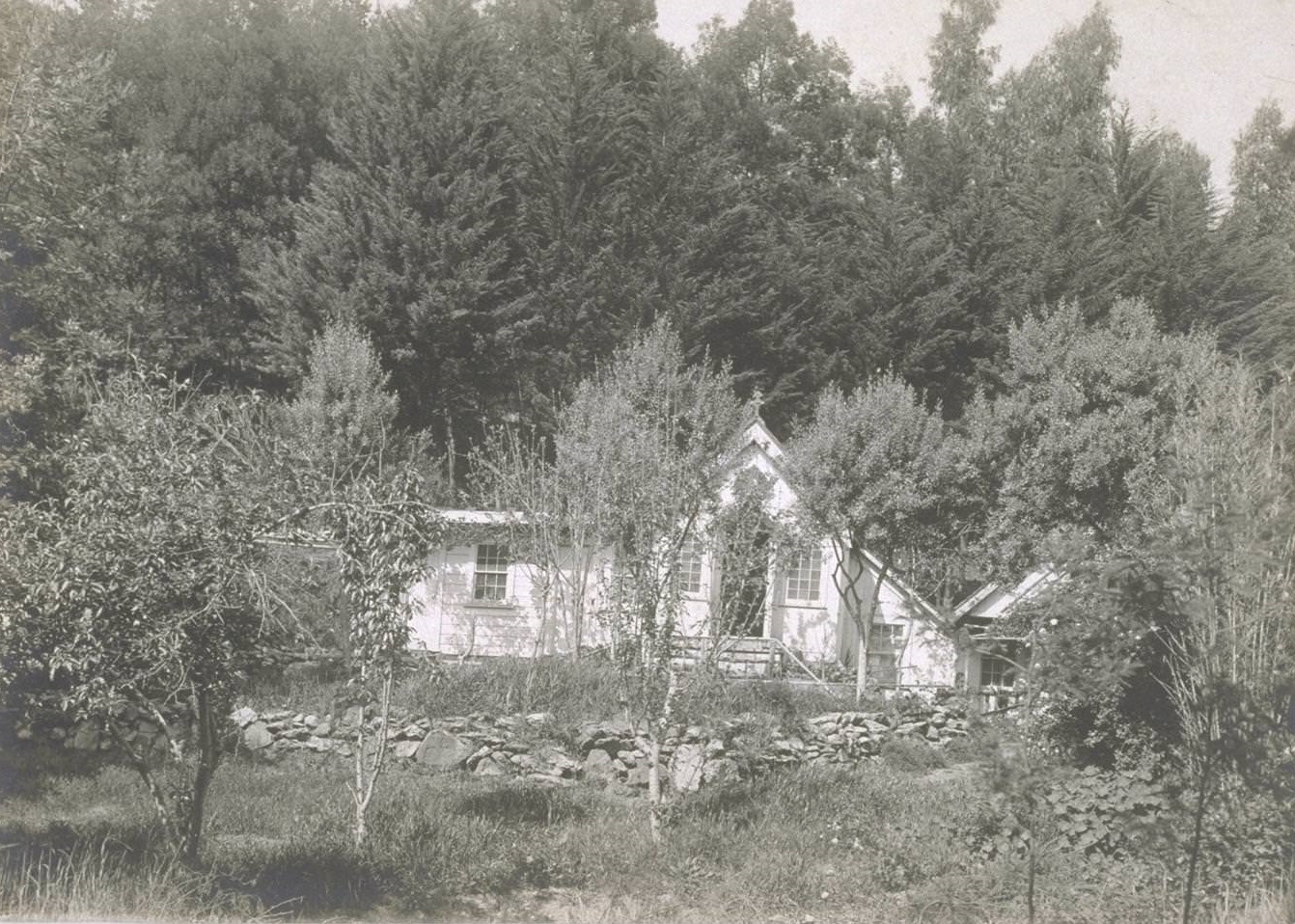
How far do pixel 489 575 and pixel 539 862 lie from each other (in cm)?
1392

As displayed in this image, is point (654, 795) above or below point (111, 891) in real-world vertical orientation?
above

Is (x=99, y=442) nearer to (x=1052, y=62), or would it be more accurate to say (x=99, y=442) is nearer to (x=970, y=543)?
(x=970, y=543)

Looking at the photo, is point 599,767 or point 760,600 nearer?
point 599,767

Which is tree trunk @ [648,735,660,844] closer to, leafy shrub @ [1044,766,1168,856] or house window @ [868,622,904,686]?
leafy shrub @ [1044,766,1168,856]

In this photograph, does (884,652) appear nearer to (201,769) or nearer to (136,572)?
(201,769)

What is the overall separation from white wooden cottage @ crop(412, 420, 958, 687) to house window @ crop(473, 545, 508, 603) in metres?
0.02

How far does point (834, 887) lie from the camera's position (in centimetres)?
1145

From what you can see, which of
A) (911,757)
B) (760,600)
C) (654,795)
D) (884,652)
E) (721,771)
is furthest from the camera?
(884,652)

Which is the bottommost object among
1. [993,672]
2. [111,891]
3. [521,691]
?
[111,891]

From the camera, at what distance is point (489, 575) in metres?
25.0

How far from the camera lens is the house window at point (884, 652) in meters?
23.0

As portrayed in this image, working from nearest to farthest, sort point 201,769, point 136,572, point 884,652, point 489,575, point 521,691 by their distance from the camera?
point 136,572, point 201,769, point 521,691, point 884,652, point 489,575

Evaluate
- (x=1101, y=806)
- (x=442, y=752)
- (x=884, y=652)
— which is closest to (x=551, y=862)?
(x=442, y=752)

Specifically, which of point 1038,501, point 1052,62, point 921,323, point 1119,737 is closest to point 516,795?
point 1119,737
